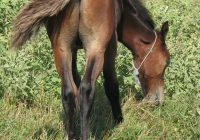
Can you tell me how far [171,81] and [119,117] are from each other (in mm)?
1060

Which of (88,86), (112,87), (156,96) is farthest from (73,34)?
(156,96)

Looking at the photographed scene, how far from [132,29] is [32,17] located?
1512 mm

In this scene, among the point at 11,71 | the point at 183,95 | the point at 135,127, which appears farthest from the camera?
the point at 183,95

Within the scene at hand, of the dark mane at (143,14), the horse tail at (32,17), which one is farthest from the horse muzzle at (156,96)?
the horse tail at (32,17)

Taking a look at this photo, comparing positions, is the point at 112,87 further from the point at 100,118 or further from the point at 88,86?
the point at 88,86

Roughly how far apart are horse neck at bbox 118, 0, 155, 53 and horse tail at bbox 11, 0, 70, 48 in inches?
49.4

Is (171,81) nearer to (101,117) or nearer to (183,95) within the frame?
(183,95)

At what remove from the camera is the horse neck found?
580 centimetres

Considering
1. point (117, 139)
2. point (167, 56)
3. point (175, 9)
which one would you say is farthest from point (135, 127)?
point (175, 9)

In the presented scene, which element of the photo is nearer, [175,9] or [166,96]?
[166,96]

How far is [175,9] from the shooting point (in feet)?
31.8

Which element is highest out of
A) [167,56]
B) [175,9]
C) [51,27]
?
[51,27]

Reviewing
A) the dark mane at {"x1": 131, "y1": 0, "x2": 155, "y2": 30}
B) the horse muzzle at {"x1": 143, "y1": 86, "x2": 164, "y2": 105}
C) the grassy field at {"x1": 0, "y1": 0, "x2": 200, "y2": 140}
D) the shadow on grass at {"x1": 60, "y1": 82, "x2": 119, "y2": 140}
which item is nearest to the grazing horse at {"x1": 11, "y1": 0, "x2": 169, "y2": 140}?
the grassy field at {"x1": 0, "y1": 0, "x2": 200, "y2": 140}

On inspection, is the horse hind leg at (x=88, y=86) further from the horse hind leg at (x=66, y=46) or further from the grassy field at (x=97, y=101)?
the grassy field at (x=97, y=101)
